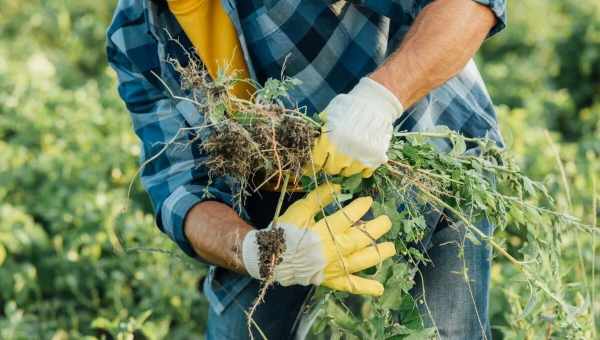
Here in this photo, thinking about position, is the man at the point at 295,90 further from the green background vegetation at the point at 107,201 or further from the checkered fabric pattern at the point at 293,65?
the green background vegetation at the point at 107,201

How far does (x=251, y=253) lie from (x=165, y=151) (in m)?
0.54

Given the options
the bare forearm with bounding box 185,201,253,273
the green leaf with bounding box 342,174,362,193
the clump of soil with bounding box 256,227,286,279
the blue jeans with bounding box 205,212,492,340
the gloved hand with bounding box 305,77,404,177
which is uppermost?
the gloved hand with bounding box 305,77,404,177

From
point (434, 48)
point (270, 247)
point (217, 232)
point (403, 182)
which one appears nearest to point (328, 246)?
point (270, 247)

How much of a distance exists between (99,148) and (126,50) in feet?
5.84

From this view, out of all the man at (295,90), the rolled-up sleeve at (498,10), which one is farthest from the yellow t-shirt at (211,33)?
the rolled-up sleeve at (498,10)

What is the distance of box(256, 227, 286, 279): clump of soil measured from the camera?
2.04 m

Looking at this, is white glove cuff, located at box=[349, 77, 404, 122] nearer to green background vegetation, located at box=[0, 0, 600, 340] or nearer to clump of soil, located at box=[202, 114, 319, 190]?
clump of soil, located at box=[202, 114, 319, 190]

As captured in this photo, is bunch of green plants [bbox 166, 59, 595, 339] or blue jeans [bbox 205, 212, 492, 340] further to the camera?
blue jeans [bbox 205, 212, 492, 340]

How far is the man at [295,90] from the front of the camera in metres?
2.25

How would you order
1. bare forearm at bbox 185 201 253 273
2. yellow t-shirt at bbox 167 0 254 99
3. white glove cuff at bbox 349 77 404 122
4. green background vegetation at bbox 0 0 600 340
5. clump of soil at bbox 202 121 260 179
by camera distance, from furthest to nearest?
1. green background vegetation at bbox 0 0 600 340
2. yellow t-shirt at bbox 167 0 254 99
3. bare forearm at bbox 185 201 253 273
4. white glove cuff at bbox 349 77 404 122
5. clump of soil at bbox 202 121 260 179

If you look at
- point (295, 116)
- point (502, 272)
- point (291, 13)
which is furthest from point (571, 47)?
point (295, 116)

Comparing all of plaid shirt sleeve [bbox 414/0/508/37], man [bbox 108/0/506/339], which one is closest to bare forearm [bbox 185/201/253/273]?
man [bbox 108/0/506/339]

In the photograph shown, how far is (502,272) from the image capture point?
351 cm

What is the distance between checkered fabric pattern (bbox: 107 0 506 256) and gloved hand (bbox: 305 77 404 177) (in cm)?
35
